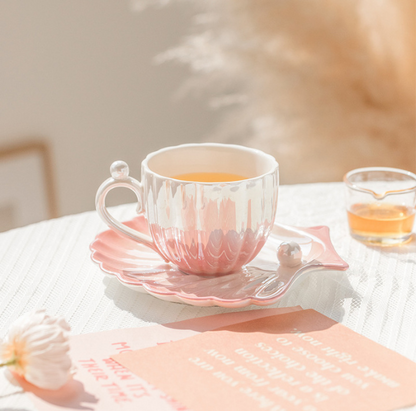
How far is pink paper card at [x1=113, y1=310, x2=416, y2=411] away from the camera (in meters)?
0.36

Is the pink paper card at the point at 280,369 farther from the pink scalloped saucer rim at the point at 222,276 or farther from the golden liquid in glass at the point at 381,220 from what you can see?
the golden liquid in glass at the point at 381,220

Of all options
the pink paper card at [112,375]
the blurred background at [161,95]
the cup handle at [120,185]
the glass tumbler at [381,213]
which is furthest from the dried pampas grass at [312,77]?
the pink paper card at [112,375]

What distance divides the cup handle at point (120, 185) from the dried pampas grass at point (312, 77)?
1.13 m

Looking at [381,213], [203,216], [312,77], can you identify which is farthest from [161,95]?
[203,216]

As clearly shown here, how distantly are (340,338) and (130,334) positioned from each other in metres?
0.17

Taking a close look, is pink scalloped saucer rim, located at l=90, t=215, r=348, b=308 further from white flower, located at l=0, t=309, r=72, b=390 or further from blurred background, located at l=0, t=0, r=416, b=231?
blurred background, located at l=0, t=0, r=416, b=231

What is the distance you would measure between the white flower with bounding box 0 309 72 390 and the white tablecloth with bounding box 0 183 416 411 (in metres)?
0.02

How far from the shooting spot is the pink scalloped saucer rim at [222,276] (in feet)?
1.61

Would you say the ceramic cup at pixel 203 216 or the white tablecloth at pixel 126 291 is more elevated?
the ceramic cup at pixel 203 216

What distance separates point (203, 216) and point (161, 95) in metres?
1.22

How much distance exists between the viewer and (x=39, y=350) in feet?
1.19

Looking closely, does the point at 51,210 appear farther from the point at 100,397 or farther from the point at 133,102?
the point at 100,397

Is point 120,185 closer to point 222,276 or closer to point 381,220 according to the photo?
point 222,276

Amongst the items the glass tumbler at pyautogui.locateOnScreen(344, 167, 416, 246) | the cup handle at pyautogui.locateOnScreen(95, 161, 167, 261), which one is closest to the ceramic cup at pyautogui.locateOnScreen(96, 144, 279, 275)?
the cup handle at pyautogui.locateOnScreen(95, 161, 167, 261)
